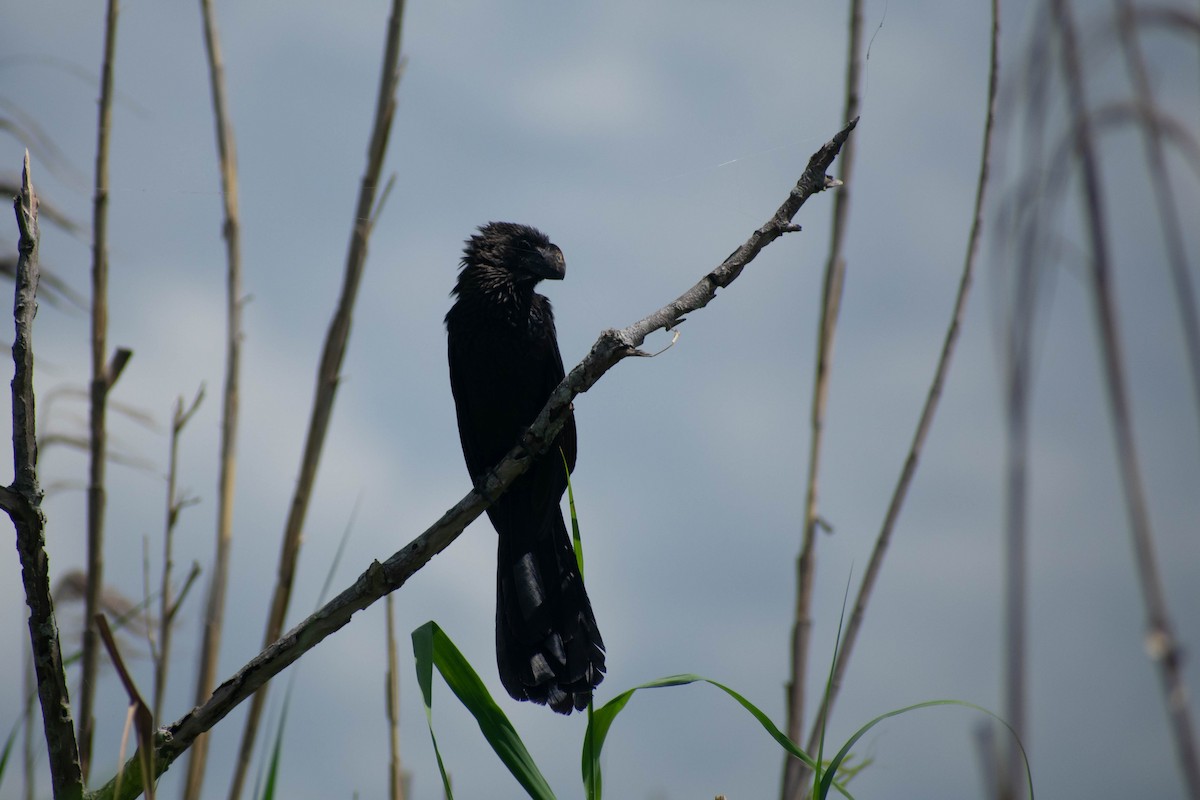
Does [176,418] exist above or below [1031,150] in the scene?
above

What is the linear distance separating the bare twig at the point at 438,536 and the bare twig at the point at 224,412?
0.62m

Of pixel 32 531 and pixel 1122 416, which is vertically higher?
pixel 32 531

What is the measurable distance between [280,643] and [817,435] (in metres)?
1.30

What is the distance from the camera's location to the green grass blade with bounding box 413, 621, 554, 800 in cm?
136

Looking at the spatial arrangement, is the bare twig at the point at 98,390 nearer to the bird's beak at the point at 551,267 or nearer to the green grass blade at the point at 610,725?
the green grass blade at the point at 610,725

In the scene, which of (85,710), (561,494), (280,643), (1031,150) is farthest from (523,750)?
(561,494)

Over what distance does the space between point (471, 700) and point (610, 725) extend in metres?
0.23

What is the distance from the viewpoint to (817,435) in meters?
2.14

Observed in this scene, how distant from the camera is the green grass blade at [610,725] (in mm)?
1327

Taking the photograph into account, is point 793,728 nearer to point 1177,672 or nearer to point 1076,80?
point 1177,672

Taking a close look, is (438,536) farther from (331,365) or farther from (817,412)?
(817,412)

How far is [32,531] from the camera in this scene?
1.30 m

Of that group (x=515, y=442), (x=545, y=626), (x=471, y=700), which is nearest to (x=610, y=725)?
(x=471, y=700)

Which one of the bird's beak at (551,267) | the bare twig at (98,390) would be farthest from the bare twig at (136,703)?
the bird's beak at (551,267)
